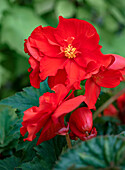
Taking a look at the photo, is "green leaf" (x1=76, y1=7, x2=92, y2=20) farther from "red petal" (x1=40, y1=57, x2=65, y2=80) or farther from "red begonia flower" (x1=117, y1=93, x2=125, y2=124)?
"red petal" (x1=40, y1=57, x2=65, y2=80)

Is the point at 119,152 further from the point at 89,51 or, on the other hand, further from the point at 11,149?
the point at 11,149

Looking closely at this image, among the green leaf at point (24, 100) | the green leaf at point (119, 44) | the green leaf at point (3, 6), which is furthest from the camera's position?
the green leaf at point (119, 44)

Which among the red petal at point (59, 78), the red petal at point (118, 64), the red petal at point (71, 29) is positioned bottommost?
the red petal at point (118, 64)

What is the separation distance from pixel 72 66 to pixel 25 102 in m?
0.13

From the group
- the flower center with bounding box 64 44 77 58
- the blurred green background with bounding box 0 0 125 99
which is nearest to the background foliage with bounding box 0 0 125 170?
the blurred green background with bounding box 0 0 125 99

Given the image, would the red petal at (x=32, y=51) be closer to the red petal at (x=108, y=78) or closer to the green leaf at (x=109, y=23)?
the red petal at (x=108, y=78)

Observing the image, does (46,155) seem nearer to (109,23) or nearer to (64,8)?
(64,8)

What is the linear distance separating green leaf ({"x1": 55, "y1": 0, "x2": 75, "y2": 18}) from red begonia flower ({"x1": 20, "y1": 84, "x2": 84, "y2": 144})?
1250 mm

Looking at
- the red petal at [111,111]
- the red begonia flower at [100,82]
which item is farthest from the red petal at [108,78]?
the red petal at [111,111]

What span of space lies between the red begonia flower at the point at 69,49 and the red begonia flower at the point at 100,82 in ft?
0.06

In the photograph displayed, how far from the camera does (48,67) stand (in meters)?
0.45

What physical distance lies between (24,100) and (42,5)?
4.07 ft

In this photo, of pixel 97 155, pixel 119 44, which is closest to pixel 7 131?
pixel 97 155

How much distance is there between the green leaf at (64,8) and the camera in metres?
1.55
